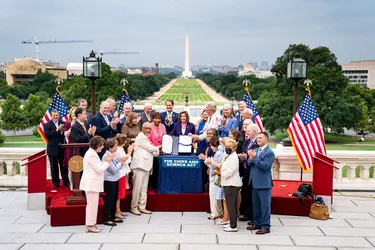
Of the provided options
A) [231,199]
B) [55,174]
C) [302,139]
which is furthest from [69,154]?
[302,139]

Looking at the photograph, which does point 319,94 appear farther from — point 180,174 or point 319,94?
point 180,174

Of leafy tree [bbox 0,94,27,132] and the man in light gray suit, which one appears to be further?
leafy tree [bbox 0,94,27,132]

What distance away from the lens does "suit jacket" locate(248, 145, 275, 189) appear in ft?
29.2

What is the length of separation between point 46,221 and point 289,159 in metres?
6.56

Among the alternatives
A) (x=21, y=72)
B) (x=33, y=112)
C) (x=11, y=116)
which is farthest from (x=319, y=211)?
(x=21, y=72)

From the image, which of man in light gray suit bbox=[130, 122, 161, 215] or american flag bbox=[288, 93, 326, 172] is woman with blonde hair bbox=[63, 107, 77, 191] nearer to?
man in light gray suit bbox=[130, 122, 161, 215]

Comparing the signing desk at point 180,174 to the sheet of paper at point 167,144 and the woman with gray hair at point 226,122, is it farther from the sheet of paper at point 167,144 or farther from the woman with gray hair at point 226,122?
the woman with gray hair at point 226,122

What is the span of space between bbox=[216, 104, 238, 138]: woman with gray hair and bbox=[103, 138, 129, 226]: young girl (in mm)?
2431

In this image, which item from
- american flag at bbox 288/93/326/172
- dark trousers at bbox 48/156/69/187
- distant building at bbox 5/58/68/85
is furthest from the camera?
distant building at bbox 5/58/68/85

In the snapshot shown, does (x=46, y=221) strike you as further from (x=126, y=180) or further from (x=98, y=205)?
(x=126, y=180)

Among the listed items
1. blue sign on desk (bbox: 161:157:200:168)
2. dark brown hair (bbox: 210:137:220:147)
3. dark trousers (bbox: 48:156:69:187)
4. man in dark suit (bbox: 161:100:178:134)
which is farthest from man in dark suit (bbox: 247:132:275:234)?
dark trousers (bbox: 48:156:69:187)

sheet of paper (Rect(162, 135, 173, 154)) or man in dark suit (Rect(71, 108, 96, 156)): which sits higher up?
man in dark suit (Rect(71, 108, 96, 156))

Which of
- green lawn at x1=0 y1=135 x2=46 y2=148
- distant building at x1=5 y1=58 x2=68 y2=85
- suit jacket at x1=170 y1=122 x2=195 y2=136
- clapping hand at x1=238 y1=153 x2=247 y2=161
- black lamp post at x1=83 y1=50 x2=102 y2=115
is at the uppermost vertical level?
distant building at x1=5 y1=58 x2=68 y2=85

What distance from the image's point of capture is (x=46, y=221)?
9852 millimetres
